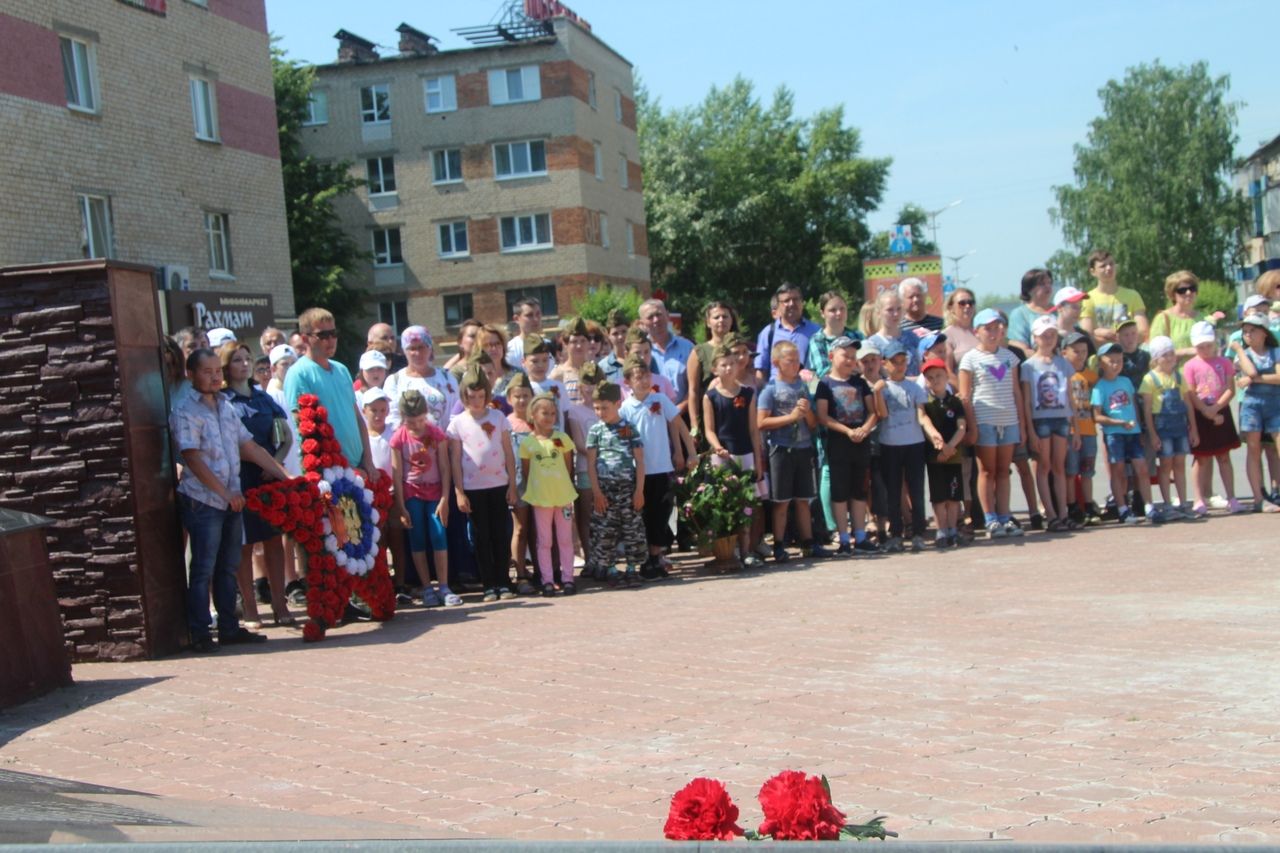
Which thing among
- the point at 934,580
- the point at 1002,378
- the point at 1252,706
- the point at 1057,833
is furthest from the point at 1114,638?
the point at 1002,378

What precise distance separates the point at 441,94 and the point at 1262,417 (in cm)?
4882

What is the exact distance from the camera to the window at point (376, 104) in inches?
2314

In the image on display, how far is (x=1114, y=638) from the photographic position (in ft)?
26.0

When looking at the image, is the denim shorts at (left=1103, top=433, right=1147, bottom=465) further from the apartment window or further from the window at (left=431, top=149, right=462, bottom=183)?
the window at (left=431, top=149, right=462, bottom=183)

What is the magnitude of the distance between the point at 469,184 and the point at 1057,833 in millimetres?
54800

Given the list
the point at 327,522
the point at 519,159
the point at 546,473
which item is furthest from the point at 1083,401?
the point at 519,159

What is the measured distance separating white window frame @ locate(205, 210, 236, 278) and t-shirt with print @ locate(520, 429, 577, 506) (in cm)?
2337

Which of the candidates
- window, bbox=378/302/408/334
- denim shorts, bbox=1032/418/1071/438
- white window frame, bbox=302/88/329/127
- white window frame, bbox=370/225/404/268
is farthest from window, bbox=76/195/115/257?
white window frame, bbox=302/88/329/127

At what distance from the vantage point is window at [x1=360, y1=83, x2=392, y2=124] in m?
58.8

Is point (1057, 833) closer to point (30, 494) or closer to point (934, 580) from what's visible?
point (934, 580)

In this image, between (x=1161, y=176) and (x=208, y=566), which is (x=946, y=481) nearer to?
(x=208, y=566)

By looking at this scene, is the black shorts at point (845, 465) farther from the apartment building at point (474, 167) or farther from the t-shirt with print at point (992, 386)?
the apartment building at point (474, 167)

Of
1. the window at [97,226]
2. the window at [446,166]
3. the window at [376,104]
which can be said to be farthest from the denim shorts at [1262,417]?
the window at [376,104]

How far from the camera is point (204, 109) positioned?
107 feet
